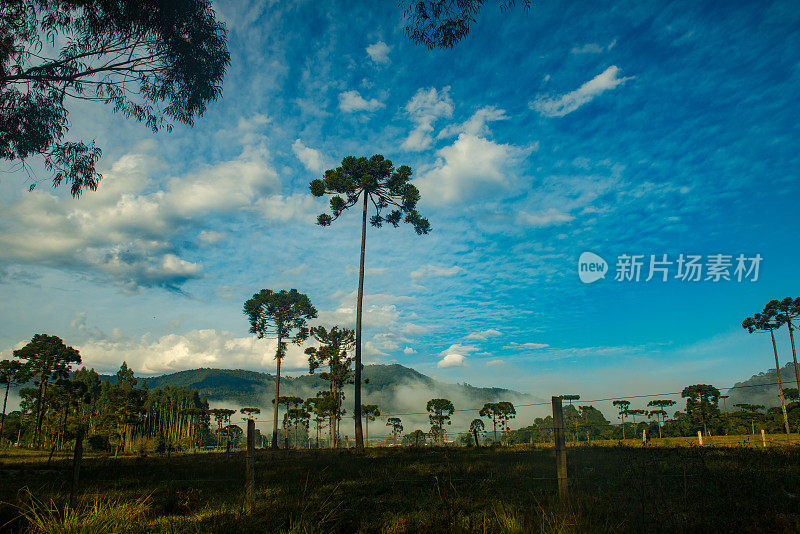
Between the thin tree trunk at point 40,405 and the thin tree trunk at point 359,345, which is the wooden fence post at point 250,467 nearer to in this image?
the thin tree trunk at point 359,345

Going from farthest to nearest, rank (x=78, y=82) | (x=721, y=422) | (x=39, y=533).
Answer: (x=721, y=422)
(x=78, y=82)
(x=39, y=533)

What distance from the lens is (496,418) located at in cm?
6162

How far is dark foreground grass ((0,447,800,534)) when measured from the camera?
5590 millimetres

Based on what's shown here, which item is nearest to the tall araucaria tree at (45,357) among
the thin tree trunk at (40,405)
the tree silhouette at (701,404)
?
the thin tree trunk at (40,405)

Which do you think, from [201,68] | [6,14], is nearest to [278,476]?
[201,68]

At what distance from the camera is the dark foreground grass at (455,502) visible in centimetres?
559

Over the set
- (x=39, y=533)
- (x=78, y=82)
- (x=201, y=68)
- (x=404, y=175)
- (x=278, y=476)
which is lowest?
(x=278, y=476)

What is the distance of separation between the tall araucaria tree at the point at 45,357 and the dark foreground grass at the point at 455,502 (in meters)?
50.0

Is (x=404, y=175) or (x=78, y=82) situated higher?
(x=404, y=175)

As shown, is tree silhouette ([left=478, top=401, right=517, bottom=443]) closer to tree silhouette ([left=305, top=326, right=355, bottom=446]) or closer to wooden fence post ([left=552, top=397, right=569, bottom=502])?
tree silhouette ([left=305, top=326, right=355, bottom=446])

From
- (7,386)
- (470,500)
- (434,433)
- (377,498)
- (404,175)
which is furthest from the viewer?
(434,433)

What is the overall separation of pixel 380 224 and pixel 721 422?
204ft

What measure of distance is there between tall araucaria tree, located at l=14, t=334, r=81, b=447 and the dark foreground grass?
50.0 meters

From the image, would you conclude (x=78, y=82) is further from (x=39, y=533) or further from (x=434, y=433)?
(x=434, y=433)
